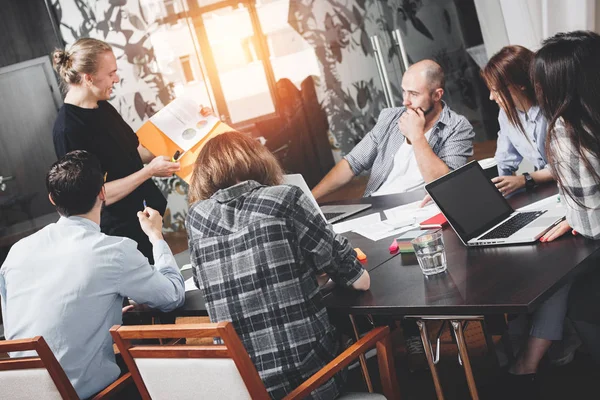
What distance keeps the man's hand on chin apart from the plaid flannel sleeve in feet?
4.56

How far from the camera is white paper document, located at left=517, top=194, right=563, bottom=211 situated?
7.72 ft

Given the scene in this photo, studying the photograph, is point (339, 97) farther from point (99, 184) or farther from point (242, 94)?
point (99, 184)

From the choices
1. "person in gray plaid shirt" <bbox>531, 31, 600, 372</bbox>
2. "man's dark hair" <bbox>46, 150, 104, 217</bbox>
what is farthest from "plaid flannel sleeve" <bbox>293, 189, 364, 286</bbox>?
"man's dark hair" <bbox>46, 150, 104, 217</bbox>

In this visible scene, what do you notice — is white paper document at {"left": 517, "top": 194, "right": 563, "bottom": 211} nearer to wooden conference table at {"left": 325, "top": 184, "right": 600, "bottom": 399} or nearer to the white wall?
wooden conference table at {"left": 325, "top": 184, "right": 600, "bottom": 399}

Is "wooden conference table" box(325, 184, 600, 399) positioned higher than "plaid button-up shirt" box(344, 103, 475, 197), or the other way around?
"plaid button-up shirt" box(344, 103, 475, 197)

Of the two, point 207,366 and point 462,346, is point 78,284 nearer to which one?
point 207,366

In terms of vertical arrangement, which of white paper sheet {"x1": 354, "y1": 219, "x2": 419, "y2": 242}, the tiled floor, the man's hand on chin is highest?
the man's hand on chin

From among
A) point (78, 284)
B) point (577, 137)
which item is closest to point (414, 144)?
point (577, 137)

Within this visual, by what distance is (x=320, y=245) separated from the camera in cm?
190

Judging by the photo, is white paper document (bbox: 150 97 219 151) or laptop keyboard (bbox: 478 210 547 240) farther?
white paper document (bbox: 150 97 219 151)

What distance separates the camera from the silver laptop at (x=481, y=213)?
83.3 inches

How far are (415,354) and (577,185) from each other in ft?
4.56

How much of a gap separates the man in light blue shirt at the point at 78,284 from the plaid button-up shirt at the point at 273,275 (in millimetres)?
406

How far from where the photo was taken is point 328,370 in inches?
69.5
